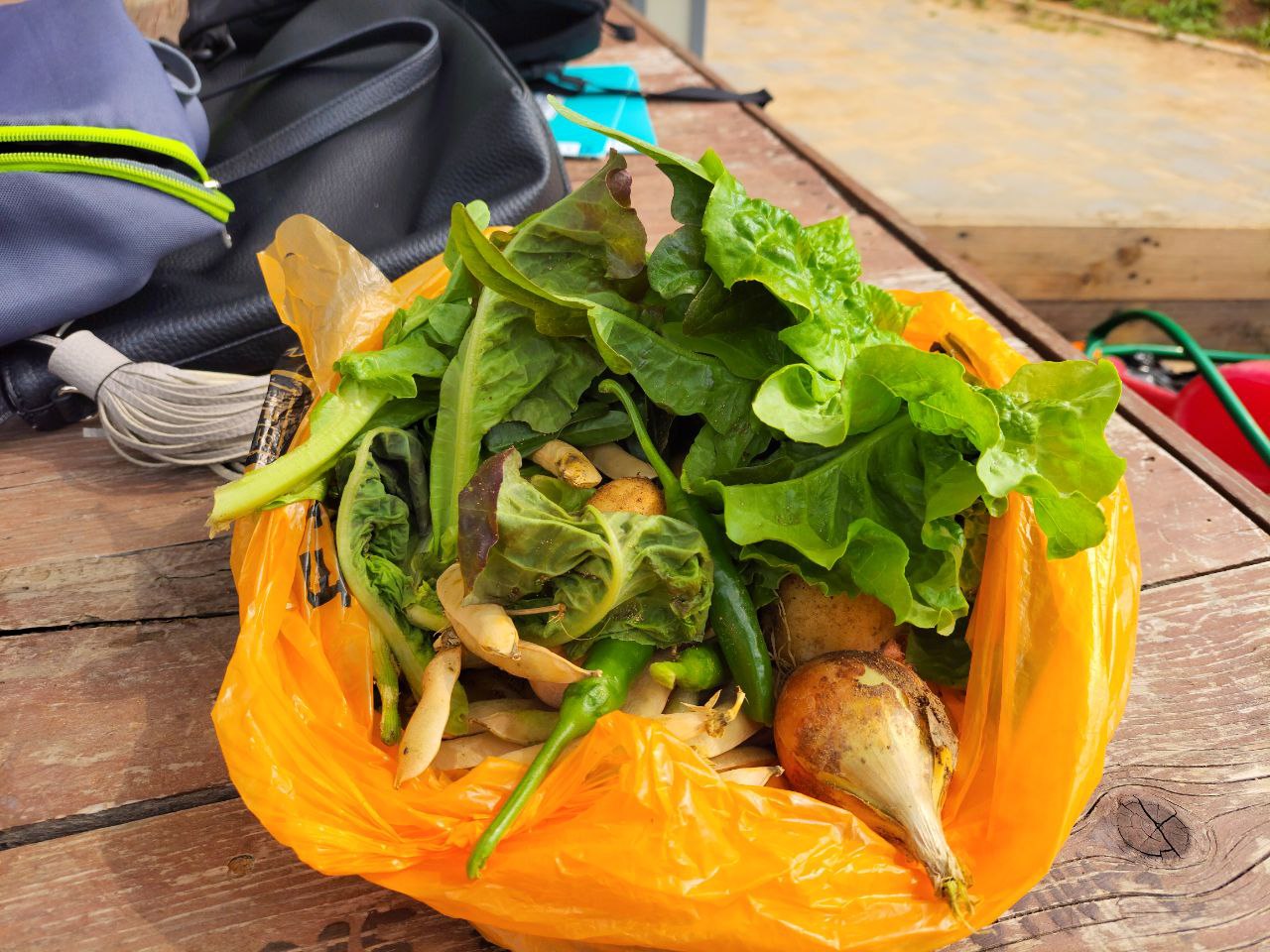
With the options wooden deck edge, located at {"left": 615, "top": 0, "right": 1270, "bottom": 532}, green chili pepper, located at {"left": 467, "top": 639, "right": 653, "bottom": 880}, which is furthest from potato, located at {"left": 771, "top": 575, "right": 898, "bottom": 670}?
wooden deck edge, located at {"left": 615, "top": 0, "right": 1270, "bottom": 532}

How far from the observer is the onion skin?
0.69m

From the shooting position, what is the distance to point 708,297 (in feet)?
2.71

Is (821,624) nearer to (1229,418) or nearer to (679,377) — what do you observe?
(679,377)

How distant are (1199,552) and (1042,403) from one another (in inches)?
19.4

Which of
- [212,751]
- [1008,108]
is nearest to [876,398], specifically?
[212,751]

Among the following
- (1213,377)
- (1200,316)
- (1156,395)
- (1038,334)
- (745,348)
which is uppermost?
(745,348)

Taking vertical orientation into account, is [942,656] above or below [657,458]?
below

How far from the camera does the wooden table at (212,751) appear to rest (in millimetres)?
761

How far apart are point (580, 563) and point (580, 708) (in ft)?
0.37

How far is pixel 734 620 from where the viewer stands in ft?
2.65

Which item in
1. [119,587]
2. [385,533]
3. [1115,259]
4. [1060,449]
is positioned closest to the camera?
[1060,449]

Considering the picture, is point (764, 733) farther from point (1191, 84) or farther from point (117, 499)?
point (1191, 84)

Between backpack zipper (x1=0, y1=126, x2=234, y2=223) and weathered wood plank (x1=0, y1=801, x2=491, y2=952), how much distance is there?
0.78 m

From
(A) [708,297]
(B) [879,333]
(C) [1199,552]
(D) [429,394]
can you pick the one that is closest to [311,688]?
(D) [429,394]
